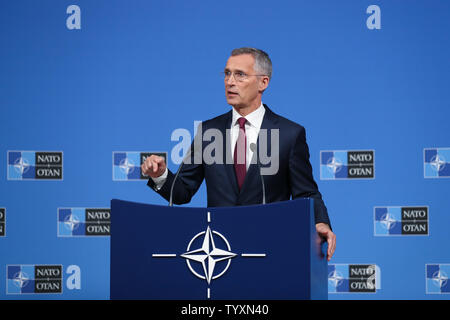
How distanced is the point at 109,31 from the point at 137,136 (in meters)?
0.75

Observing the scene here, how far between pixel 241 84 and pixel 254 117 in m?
0.15

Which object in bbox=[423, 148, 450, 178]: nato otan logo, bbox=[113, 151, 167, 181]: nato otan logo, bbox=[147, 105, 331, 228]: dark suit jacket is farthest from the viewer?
bbox=[113, 151, 167, 181]: nato otan logo

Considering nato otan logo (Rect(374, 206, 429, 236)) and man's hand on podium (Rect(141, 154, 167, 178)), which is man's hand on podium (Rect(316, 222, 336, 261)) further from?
Answer: nato otan logo (Rect(374, 206, 429, 236))

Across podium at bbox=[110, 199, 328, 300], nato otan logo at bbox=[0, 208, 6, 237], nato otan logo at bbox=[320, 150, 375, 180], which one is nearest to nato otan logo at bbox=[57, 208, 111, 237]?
nato otan logo at bbox=[0, 208, 6, 237]

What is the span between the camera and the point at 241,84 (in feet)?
7.13

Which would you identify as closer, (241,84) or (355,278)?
(241,84)

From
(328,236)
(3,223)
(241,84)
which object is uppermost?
(241,84)

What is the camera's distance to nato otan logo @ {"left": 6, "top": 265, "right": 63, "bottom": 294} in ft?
13.0

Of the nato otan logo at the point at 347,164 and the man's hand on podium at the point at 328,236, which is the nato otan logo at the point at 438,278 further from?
the man's hand on podium at the point at 328,236

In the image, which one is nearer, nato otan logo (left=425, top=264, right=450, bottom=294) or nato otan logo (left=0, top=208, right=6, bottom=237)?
nato otan logo (left=425, top=264, right=450, bottom=294)

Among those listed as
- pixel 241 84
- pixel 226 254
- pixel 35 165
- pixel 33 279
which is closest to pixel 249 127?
pixel 241 84

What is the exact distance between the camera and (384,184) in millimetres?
3787

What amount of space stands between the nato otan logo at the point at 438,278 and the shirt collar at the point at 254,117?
209 centimetres

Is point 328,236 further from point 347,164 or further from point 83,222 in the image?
point 83,222
